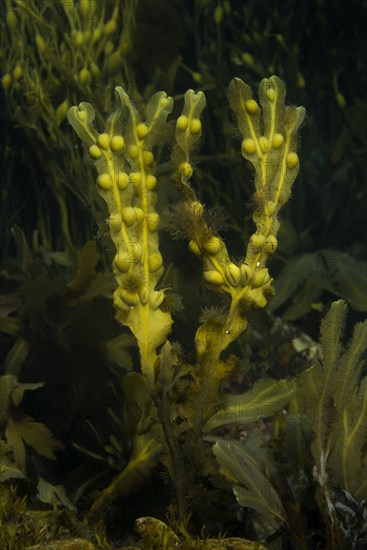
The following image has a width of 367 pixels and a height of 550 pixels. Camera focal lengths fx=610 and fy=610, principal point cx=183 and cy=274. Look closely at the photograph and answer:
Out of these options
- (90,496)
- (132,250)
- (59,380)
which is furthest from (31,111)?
(90,496)

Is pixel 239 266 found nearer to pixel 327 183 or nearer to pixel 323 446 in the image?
pixel 323 446

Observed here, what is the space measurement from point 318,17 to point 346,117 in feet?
2.28

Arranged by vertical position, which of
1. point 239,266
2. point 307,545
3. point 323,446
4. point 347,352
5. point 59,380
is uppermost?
point 239,266

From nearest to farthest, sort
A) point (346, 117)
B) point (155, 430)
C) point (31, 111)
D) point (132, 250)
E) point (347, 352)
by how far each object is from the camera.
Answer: point (132, 250) → point (347, 352) → point (155, 430) → point (31, 111) → point (346, 117)

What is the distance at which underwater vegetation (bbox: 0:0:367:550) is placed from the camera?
1750 millimetres

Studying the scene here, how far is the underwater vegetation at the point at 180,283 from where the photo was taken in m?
1.75

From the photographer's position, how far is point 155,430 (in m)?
2.17

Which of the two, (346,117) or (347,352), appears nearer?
(347,352)

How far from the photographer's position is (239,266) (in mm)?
1793

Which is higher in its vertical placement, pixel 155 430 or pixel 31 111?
pixel 31 111

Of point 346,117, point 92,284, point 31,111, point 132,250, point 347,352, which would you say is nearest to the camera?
point 132,250

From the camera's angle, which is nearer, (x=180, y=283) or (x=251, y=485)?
(x=251, y=485)

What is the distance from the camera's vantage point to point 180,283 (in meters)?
2.60

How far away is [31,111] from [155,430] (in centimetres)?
173
